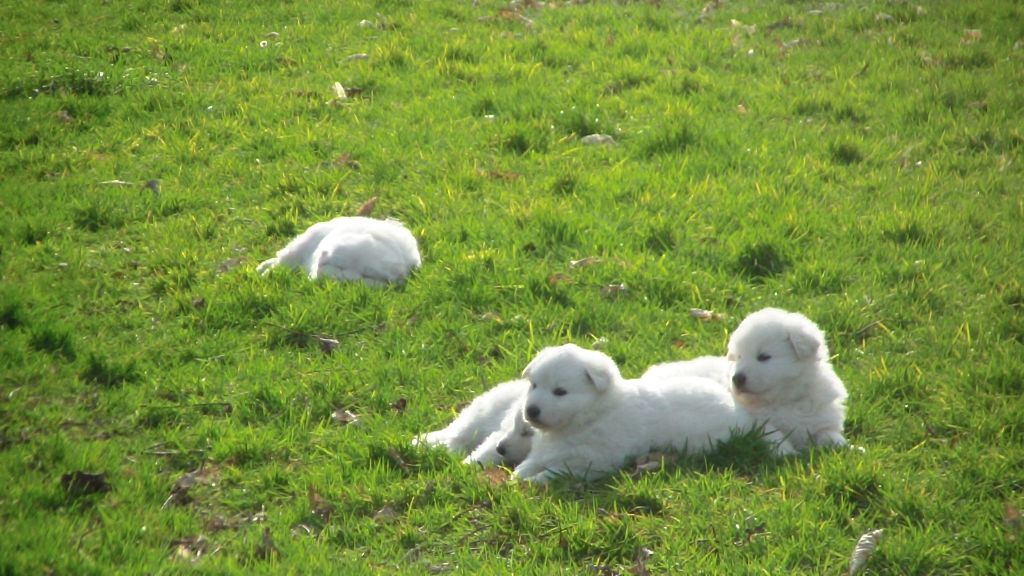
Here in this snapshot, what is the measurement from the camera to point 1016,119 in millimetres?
9266

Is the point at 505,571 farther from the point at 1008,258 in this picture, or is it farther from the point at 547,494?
the point at 1008,258

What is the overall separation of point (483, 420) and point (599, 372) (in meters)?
0.78

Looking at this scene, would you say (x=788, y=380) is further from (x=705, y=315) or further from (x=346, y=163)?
(x=346, y=163)

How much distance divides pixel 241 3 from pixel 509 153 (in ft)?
17.8

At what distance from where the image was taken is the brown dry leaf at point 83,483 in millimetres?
4938

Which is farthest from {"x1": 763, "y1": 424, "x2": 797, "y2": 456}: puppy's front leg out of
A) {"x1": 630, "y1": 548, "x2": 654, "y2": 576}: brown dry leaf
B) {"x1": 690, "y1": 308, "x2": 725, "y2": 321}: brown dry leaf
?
{"x1": 690, "y1": 308, "x2": 725, "y2": 321}: brown dry leaf

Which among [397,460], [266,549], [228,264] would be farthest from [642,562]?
[228,264]

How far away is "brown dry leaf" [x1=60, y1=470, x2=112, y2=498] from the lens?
494 centimetres

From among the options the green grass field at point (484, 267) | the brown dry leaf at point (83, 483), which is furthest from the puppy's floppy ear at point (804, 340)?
the brown dry leaf at point (83, 483)

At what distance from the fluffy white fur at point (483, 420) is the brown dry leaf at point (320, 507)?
698mm

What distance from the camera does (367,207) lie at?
327 inches

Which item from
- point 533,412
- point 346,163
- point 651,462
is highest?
point 533,412

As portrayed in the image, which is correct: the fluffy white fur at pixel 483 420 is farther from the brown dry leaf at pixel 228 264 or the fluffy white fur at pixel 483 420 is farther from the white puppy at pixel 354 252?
the brown dry leaf at pixel 228 264

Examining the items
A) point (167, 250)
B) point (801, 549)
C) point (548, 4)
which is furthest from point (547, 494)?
point (548, 4)
